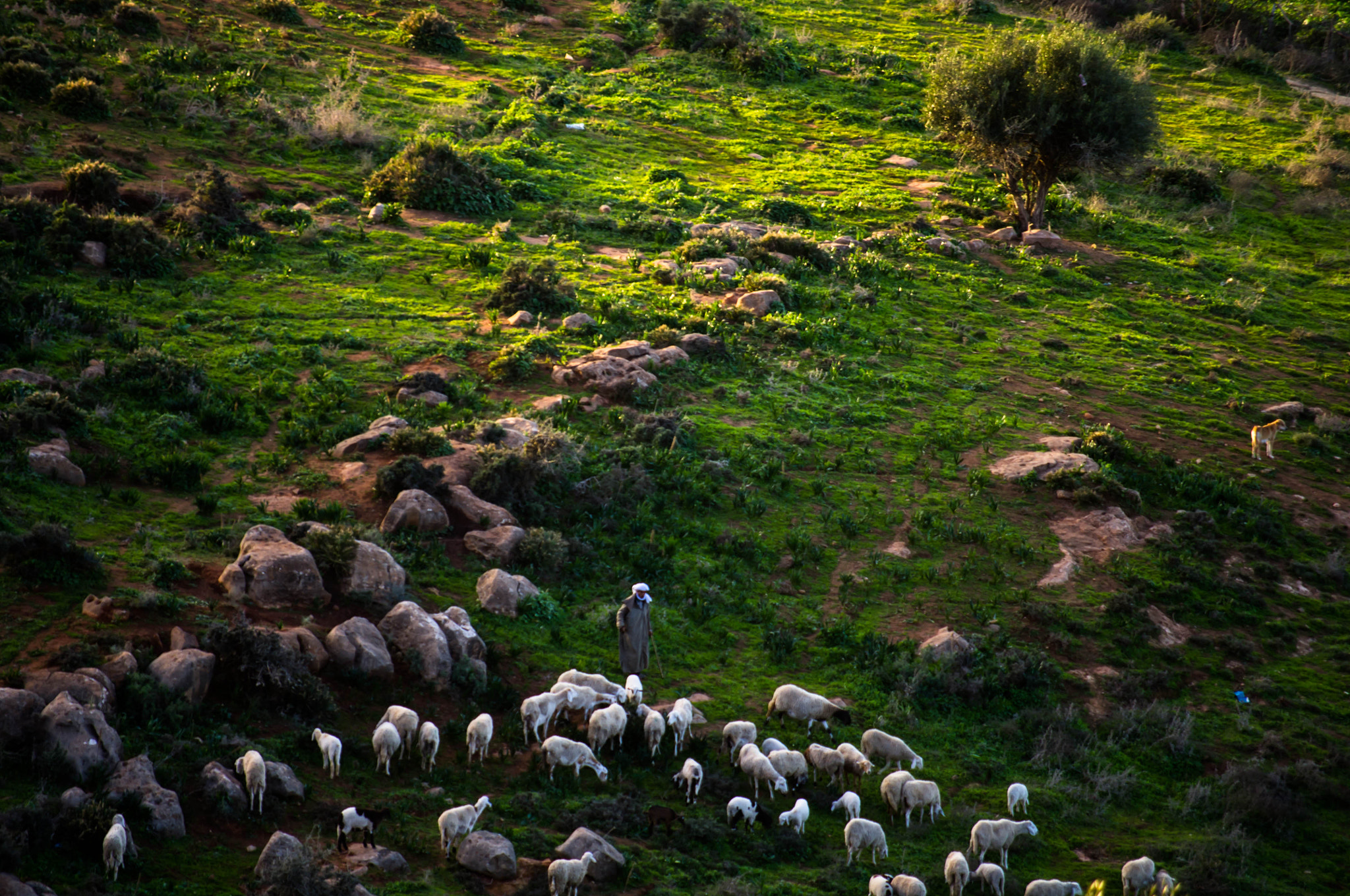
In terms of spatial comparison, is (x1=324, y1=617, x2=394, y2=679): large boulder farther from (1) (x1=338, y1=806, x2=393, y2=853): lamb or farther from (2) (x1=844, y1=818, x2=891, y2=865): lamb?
(2) (x1=844, y1=818, x2=891, y2=865): lamb

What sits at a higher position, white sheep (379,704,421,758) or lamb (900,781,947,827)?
white sheep (379,704,421,758)

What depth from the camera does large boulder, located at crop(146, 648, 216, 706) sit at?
34.2 feet

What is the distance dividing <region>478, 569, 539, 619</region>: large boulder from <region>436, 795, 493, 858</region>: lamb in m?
4.38

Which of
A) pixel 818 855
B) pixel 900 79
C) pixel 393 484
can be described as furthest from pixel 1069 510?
pixel 900 79

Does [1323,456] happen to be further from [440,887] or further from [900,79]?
[900,79]

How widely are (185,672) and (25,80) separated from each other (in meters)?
23.5

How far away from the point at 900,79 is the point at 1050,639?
3616 centimetres

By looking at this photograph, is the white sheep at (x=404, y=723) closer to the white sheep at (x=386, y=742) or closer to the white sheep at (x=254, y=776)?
the white sheep at (x=386, y=742)

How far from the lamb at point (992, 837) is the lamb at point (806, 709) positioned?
7.87ft

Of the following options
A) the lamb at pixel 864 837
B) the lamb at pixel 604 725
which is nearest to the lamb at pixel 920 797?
the lamb at pixel 864 837

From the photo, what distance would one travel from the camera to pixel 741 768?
12.0 m

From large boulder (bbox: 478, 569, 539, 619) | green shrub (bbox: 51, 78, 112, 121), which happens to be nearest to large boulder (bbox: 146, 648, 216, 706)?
large boulder (bbox: 478, 569, 539, 619)

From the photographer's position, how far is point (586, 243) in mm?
28219

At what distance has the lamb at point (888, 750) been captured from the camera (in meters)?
12.7
